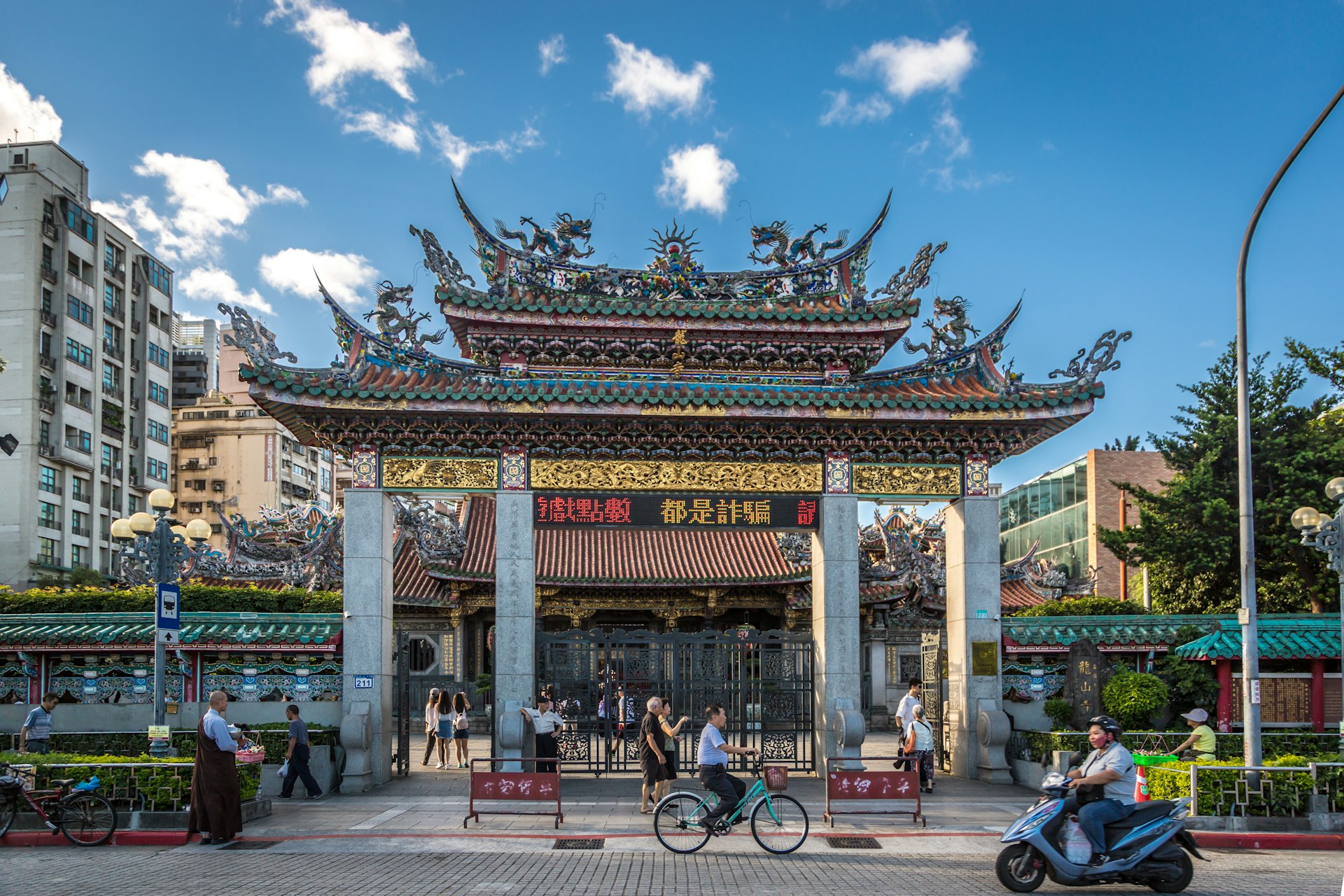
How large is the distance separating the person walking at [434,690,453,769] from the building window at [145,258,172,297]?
52.3 m

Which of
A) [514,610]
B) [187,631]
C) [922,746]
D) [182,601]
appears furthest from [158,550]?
[922,746]

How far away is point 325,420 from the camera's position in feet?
61.5

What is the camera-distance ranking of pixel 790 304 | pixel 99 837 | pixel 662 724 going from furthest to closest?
pixel 790 304 → pixel 662 724 → pixel 99 837

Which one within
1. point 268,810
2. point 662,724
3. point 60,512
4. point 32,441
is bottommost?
point 268,810

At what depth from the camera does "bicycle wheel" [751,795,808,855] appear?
40.6ft

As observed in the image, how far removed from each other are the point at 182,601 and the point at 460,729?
5848mm

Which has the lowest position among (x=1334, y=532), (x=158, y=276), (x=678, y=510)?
(x=1334, y=532)

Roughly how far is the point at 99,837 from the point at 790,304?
13711 millimetres

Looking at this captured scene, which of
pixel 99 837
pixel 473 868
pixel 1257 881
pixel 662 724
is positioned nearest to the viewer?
pixel 1257 881

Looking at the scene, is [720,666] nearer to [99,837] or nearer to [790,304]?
[790,304]

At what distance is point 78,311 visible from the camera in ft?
192

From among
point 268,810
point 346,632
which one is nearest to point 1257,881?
point 268,810

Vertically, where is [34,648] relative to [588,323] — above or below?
below

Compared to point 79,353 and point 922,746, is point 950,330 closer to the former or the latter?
point 922,746
